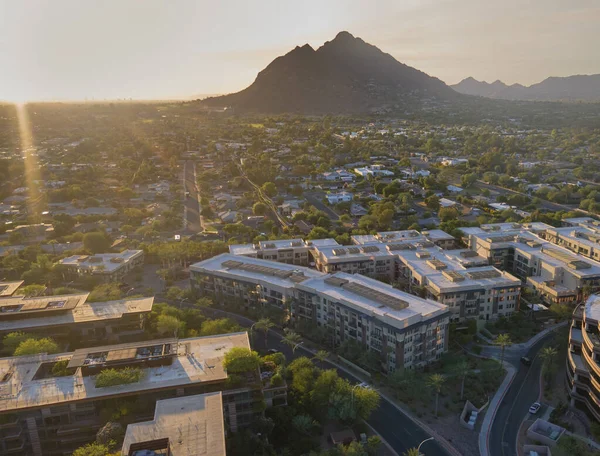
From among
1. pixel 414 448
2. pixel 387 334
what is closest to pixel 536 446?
pixel 414 448

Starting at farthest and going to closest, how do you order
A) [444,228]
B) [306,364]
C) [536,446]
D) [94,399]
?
1. [444,228]
2. [306,364]
3. [536,446]
4. [94,399]

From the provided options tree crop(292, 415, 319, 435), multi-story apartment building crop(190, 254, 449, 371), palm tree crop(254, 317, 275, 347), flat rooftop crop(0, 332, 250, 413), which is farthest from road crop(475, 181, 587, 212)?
flat rooftop crop(0, 332, 250, 413)

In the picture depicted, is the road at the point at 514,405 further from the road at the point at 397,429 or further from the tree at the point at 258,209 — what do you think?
the tree at the point at 258,209

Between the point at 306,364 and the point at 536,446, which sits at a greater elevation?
the point at 306,364

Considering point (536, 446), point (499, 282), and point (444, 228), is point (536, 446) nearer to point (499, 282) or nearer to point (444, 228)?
point (499, 282)

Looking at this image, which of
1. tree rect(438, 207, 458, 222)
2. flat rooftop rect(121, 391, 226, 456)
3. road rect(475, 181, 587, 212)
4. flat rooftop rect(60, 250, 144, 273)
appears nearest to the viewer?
flat rooftop rect(121, 391, 226, 456)

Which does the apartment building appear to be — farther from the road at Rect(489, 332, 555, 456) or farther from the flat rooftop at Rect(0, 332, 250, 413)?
the flat rooftop at Rect(0, 332, 250, 413)
